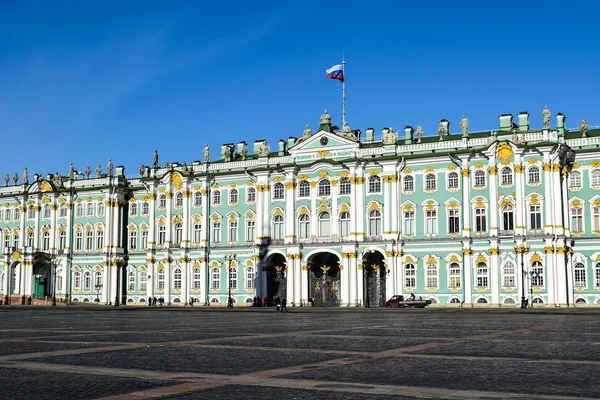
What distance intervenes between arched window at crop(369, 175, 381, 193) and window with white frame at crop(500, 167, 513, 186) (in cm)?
1167

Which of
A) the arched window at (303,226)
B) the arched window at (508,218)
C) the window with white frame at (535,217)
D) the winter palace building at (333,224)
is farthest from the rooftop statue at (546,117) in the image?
Result: the arched window at (303,226)

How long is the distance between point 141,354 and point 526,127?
198 ft

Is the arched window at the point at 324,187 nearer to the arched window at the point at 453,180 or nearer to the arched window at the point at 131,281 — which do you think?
the arched window at the point at 453,180

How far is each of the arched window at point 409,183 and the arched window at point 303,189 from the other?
32.9 ft

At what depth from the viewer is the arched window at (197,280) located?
8338 centimetres

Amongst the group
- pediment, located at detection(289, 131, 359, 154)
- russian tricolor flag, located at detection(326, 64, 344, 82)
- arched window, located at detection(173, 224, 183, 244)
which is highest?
russian tricolor flag, located at detection(326, 64, 344, 82)

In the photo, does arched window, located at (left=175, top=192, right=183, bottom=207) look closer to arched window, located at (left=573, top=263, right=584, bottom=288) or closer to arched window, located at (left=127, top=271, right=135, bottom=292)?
arched window, located at (left=127, top=271, right=135, bottom=292)

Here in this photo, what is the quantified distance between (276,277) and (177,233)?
517 inches

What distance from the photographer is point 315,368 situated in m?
15.9

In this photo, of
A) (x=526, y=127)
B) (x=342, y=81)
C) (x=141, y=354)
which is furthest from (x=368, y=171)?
(x=141, y=354)

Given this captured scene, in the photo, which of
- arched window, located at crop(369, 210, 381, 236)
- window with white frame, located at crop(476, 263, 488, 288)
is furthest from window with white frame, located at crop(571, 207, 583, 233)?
arched window, located at crop(369, 210, 381, 236)

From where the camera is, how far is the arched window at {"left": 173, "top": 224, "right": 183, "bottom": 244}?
85.6 meters

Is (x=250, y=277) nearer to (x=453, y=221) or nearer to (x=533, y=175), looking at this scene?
(x=453, y=221)

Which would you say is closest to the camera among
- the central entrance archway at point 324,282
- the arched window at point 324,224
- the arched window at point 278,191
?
the central entrance archway at point 324,282
